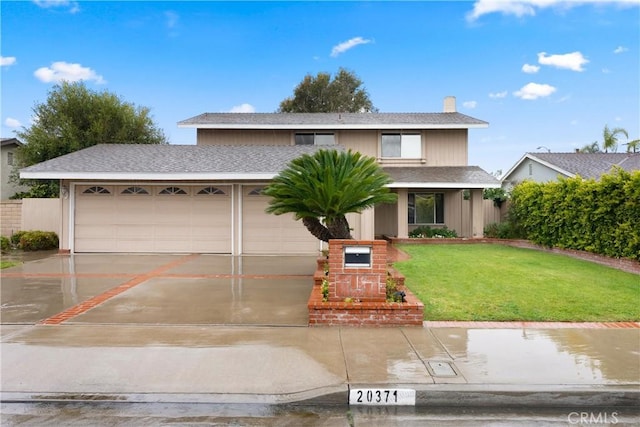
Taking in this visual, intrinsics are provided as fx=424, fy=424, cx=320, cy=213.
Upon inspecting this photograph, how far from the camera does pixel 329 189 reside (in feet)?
25.5

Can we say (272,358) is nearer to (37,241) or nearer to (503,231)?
(37,241)

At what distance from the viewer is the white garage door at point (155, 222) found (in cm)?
1473

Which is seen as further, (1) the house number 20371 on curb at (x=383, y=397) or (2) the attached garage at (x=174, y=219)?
(2) the attached garage at (x=174, y=219)

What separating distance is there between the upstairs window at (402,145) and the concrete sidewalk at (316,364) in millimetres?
15104

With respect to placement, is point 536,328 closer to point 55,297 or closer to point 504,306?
point 504,306

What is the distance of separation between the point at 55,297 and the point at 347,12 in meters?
15.8

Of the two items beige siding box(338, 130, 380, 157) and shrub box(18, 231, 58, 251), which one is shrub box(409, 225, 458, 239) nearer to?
beige siding box(338, 130, 380, 157)

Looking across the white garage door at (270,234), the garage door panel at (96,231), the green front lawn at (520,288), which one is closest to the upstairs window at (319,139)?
the white garage door at (270,234)

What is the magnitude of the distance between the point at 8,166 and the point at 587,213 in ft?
100

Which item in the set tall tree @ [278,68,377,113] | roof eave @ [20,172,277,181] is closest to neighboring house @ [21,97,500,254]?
roof eave @ [20,172,277,181]

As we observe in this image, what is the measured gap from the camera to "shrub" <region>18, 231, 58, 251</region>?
50.5 feet

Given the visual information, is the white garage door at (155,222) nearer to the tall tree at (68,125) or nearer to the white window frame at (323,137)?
the white window frame at (323,137)

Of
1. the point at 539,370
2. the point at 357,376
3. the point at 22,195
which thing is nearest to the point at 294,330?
the point at 357,376

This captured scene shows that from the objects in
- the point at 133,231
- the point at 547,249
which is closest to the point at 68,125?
the point at 133,231
